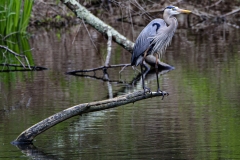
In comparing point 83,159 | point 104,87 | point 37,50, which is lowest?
point 83,159

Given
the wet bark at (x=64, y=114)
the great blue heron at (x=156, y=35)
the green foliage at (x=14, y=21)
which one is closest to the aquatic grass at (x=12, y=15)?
the green foliage at (x=14, y=21)

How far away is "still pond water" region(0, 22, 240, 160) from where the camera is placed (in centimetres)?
684

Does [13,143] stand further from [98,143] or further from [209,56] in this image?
[209,56]

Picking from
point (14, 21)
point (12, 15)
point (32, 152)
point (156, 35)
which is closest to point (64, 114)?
point (32, 152)

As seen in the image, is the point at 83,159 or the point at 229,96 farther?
the point at 229,96

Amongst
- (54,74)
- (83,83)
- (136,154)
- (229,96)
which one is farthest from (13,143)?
(54,74)

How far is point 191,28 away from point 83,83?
11979 mm

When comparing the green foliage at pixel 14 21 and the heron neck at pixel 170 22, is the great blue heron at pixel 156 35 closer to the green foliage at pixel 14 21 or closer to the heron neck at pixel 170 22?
the heron neck at pixel 170 22

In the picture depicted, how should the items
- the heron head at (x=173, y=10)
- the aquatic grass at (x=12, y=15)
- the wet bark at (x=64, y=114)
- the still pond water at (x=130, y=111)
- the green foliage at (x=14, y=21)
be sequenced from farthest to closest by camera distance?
the aquatic grass at (x=12, y=15) → the green foliage at (x=14, y=21) → the heron head at (x=173, y=10) → the wet bark at (x=64, y=114) → the still pond water at (x=130, y=111)

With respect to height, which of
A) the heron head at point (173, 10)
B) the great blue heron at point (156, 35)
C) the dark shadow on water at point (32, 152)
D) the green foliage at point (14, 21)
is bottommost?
the dark shadow on water at point (32, 152)

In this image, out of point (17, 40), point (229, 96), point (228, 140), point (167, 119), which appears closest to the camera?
point (228, 140)

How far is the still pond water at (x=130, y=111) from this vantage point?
6840mm

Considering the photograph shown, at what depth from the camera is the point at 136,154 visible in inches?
259

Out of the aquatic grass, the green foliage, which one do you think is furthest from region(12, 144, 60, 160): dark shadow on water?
the aquatic grass
